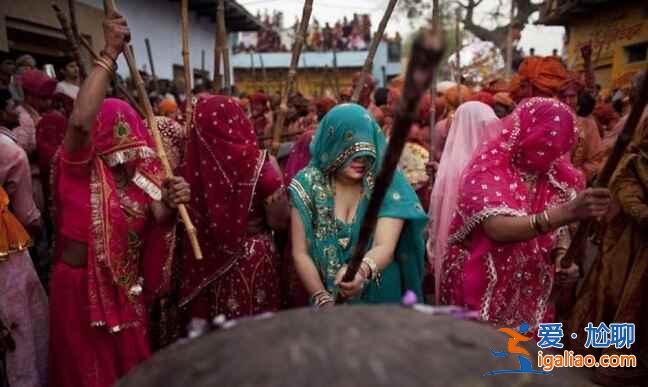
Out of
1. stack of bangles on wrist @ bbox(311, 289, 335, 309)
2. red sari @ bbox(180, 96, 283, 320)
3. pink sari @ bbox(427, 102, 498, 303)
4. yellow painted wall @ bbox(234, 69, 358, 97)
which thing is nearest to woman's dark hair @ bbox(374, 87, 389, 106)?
pink sari @ bbox(427, 102, 498, 303)

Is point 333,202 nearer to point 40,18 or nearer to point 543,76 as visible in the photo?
point 543,76

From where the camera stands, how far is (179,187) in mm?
2457

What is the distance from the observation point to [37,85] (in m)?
5.46

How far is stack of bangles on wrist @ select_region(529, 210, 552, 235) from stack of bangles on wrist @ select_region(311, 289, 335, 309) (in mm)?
901

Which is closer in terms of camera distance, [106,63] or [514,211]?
[106,63]

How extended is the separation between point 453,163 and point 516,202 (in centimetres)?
103

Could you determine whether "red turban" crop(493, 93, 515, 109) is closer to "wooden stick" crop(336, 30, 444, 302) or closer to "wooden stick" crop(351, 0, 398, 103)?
"wooden stick" crop(351, 0, 398, 103)

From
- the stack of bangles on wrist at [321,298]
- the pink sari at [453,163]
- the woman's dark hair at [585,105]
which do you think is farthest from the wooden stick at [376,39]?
the woman's dark hair at [585,105]

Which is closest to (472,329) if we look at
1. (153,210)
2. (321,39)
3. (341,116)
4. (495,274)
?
(341,116)

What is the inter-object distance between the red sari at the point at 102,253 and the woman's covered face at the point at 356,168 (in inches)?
34.2

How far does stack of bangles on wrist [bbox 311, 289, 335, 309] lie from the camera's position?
94.7 inches

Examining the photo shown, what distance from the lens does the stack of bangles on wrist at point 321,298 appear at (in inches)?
94.7

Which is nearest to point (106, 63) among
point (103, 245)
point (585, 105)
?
point (103, 245)

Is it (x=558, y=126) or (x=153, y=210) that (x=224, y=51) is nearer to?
(x=153, y=210)
